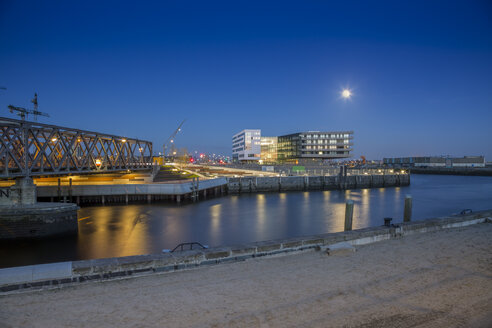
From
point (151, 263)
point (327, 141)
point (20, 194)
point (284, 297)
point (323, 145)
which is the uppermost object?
point (327, 141)

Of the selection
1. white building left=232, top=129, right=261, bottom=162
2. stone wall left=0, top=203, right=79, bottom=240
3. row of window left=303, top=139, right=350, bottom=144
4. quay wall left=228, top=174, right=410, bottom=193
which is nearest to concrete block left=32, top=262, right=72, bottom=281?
stone wall left=0, top=203, right=79, bottom=240

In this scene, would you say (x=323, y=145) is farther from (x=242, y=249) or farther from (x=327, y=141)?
(x=242, y=249)

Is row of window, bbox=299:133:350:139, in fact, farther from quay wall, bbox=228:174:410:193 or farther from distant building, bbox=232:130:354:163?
quay wall, bbox=228:174:410:193

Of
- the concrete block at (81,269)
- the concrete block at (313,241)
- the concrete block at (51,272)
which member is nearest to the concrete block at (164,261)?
the concrete block at (81,269)

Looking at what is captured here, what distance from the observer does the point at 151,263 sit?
9117 mm

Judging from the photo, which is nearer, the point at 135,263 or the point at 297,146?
the point at 135,263

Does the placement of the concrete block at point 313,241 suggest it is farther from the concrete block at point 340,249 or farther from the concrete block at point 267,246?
the concrete block at point 267,246

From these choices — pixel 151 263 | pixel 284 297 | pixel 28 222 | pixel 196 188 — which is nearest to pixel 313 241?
pixel 284 297

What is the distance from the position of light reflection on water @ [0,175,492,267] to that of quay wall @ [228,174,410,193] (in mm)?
6673

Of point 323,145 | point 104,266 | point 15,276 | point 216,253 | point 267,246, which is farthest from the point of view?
point 323,145

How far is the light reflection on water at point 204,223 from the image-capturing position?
2077 cm

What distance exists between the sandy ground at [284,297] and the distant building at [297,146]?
132m

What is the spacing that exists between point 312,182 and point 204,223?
39.3 m

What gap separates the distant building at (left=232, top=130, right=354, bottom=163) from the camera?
147 m
